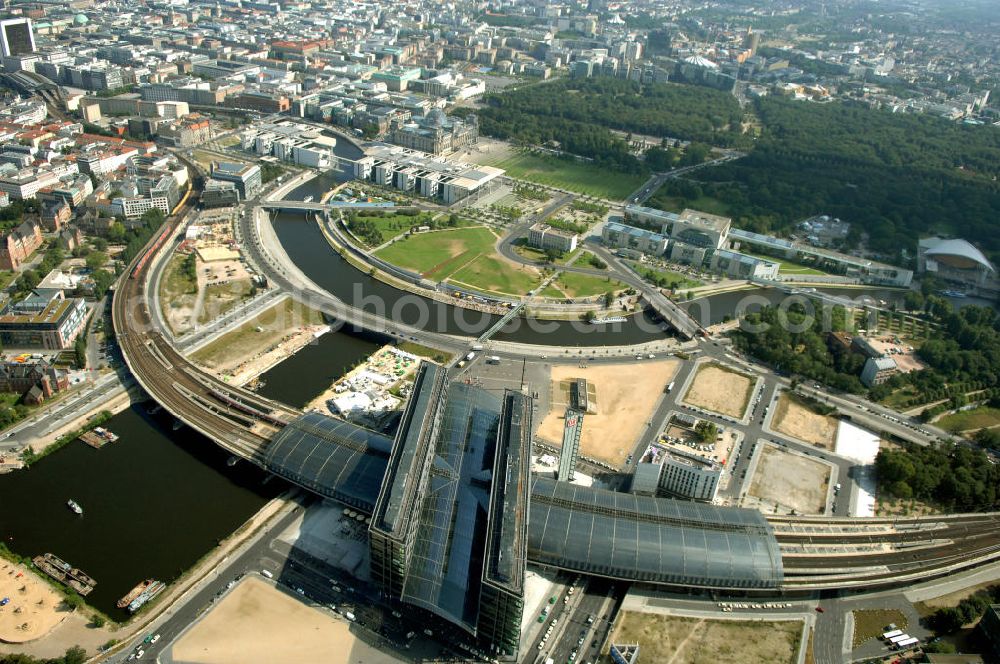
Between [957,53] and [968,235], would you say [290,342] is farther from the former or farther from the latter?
[957,53]

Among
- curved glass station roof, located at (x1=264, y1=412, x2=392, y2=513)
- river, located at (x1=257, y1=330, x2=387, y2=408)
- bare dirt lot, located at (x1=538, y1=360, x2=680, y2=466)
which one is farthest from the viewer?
river, located at (x1=257, y1=330, x2=387, y2=408)

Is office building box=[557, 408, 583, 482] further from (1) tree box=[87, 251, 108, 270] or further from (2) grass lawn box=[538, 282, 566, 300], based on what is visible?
(1) tree box=[87, 251, 108, 270]

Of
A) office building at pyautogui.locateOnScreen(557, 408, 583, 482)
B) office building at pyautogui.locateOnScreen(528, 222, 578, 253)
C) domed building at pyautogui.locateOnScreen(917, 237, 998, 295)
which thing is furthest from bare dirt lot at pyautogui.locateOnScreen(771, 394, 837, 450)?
domed building at pyautogui.locateOnScreen(917, 237, 998, 295)

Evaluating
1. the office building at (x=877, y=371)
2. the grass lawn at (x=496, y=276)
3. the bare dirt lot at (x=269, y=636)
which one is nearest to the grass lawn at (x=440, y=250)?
the grass lawn at (x=496, y=276)

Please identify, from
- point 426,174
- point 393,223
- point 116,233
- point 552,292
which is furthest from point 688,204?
point 116,233

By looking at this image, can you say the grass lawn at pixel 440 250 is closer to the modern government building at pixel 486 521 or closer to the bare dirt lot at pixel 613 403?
the bare dirt lot at pixel 613 403
